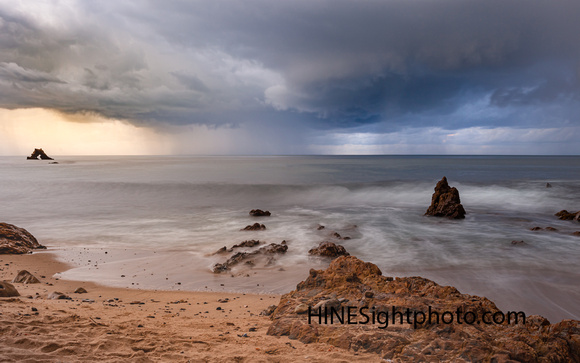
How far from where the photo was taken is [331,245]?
10234mm

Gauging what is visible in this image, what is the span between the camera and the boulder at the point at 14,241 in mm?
9727

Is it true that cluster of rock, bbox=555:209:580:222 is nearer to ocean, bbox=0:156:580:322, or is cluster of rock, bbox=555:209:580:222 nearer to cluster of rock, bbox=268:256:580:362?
ocean, bbox=0:156:580:322

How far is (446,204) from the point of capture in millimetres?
18000

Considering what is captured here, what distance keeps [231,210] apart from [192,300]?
50.7ft

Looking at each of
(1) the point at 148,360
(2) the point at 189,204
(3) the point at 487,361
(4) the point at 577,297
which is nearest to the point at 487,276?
(4) the point at 577,297

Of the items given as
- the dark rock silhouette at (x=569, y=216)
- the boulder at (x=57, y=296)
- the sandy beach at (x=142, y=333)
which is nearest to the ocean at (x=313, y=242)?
the dark rock silhouette at (x=569, y=216)

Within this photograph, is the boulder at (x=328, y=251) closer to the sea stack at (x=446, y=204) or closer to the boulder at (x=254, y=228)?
the boulder at (x=254, y=228)

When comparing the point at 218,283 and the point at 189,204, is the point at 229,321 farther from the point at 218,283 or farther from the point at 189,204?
the point at 189,204

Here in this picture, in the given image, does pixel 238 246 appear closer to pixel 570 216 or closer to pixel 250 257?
pixel 250 257

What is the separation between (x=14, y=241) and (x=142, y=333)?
29.9 ft

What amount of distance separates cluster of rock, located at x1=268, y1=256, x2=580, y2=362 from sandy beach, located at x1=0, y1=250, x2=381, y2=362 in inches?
9.0

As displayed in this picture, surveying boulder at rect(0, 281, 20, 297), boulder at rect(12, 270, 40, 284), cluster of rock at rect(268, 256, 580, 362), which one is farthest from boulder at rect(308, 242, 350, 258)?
boulder at rect(0, 281, 20, 297)

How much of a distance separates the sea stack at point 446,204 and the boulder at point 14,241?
18.7 meters

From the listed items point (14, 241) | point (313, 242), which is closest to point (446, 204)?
point (313, 242)
